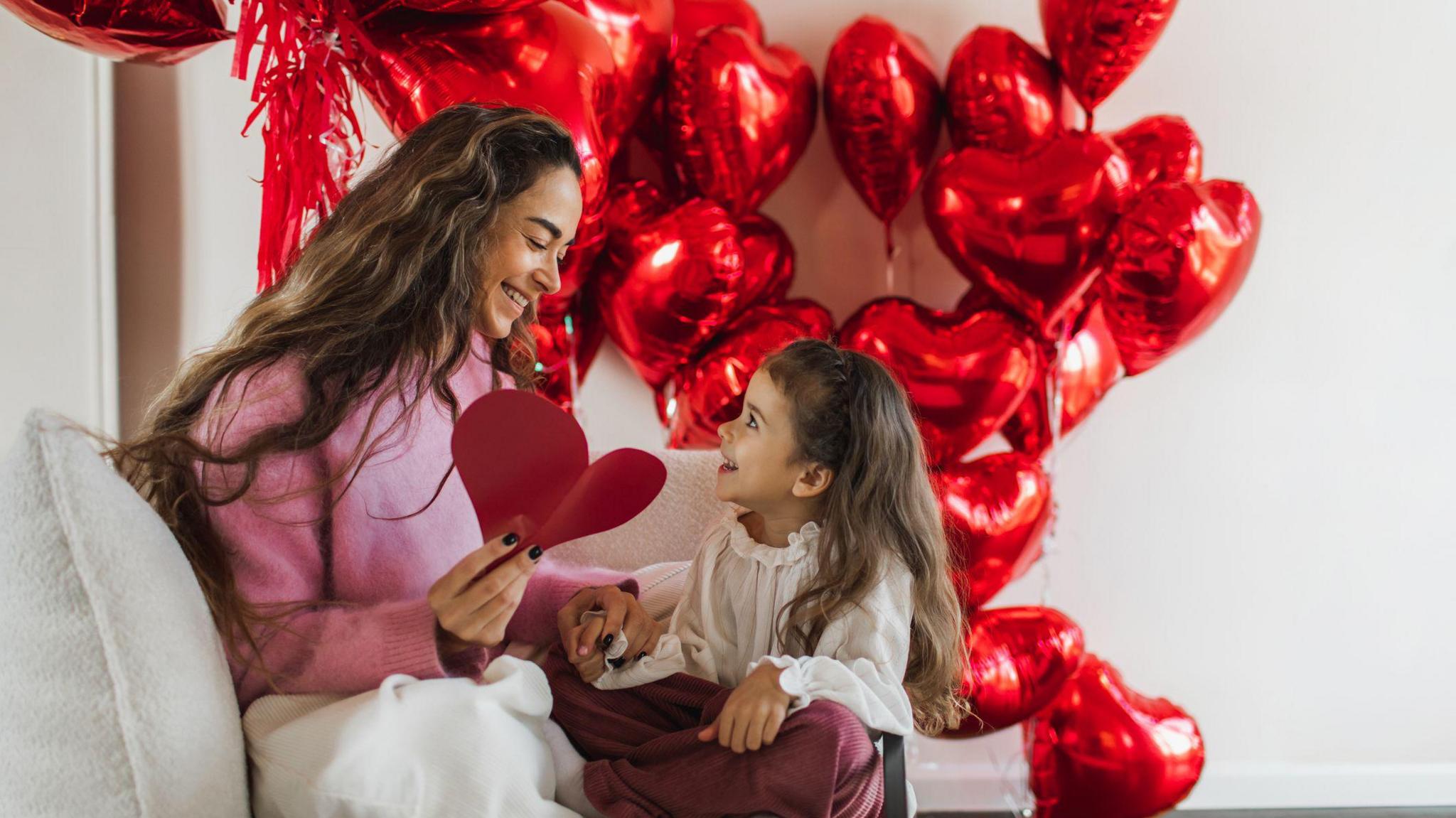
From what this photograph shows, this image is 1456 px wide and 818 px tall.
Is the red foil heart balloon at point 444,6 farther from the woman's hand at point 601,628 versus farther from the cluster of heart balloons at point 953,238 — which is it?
the woman's hand at point 601,628

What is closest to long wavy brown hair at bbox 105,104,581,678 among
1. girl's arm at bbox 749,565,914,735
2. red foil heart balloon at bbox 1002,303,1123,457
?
girl's arm at bbox 749,565,914,735

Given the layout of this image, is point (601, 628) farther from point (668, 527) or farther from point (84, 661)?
point (84, 661)

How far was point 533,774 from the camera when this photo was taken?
0.97m

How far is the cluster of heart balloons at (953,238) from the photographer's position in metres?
1.65

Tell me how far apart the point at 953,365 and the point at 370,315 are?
2.97 feet

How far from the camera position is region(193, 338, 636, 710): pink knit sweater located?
0.98 metres

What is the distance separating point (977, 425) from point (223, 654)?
1.13m

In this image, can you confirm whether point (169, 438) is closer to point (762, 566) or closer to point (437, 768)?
point (437, 768)

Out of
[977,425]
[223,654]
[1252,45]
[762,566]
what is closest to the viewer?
[223,654]

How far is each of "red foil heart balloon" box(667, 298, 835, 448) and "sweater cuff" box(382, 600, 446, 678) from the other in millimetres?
748

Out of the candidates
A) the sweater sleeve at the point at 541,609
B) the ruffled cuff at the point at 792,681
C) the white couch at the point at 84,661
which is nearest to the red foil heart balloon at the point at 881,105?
the sweater sleeve at the point at 541,609

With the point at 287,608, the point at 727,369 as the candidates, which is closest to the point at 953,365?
the point at 727,369

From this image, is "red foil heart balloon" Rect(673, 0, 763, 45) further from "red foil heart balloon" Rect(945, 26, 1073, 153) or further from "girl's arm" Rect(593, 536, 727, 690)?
"girl's arm" Rect(593, 536, 727, 690)

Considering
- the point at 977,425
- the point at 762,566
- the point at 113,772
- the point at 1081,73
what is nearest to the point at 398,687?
the point at 113,772
